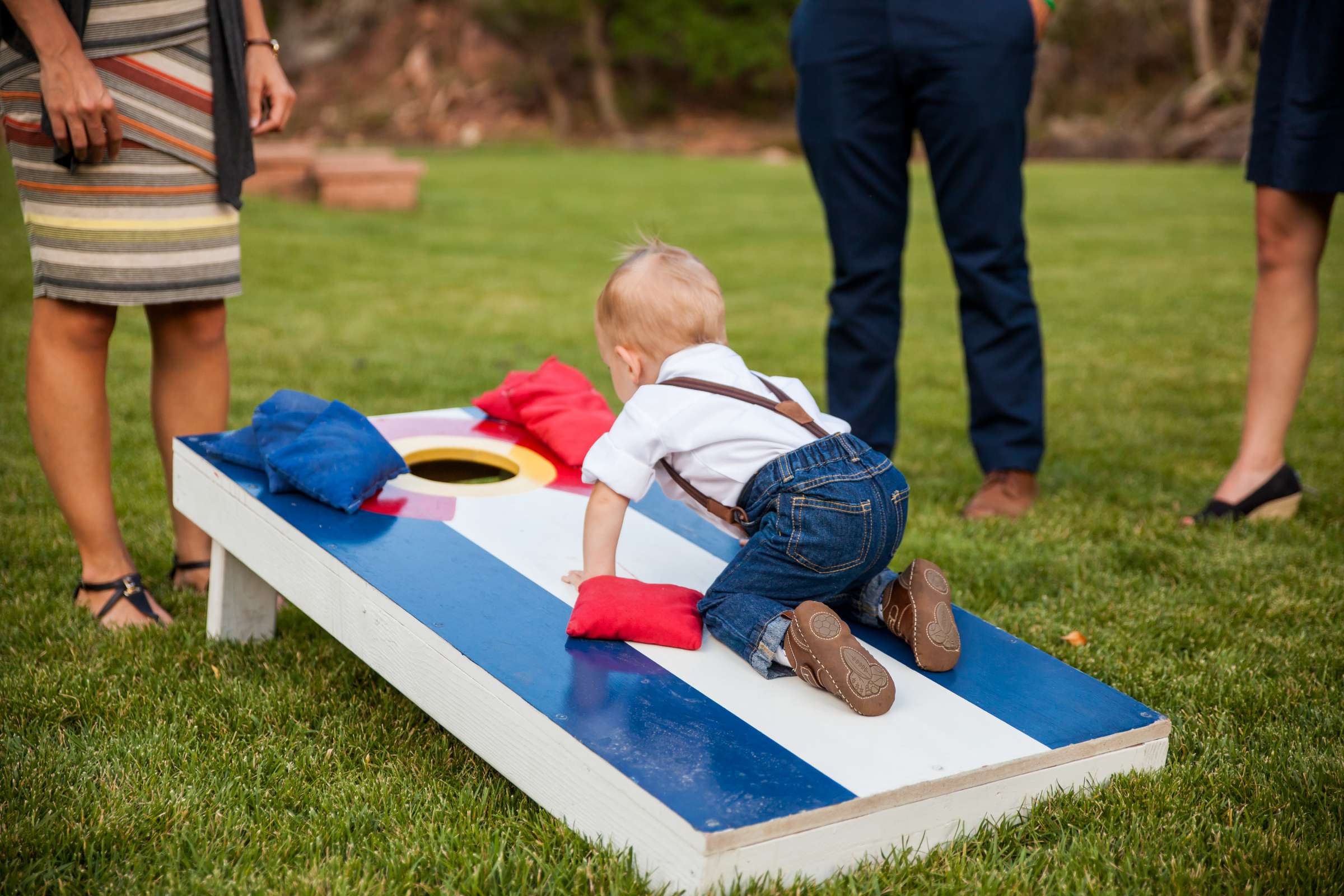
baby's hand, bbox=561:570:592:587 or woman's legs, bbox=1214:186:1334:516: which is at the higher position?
woman's legs, bbox=1214:186:1334:516

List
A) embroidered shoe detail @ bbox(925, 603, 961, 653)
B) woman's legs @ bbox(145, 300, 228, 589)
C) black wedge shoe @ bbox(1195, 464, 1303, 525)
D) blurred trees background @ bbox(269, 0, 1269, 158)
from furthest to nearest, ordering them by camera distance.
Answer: blurred trees background @ bbox(269, 0, 1269, 158)
black wedge shoe @ bbox(1195, 464, 1303, 525)
woman's legs @ bbox(145, 300, 228, 589)
embroidered shoe detail @ bbox(925, 603, 961, 653)

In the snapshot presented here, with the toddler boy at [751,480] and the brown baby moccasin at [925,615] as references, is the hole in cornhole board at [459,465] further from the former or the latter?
the brown baby moccasin at [925,615]

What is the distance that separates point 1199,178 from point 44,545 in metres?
11.8

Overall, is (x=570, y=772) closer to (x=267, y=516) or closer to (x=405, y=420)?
(x=267, y=516)

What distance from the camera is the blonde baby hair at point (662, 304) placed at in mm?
1919

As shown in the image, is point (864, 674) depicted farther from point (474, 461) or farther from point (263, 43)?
point (263, 43)

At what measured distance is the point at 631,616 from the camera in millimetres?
1760

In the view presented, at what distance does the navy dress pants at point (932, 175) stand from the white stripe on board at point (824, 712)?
48.9 inches

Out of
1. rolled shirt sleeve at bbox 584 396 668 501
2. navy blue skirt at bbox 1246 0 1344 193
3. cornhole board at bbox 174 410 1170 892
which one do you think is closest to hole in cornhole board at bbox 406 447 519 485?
cornhole board at bbox 174 410 1170 892

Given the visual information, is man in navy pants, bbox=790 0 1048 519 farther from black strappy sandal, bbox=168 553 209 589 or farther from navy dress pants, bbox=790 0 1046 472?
black strappy sandal, bbox=168 553 209 589

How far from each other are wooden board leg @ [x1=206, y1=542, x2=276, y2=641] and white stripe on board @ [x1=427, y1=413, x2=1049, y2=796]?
0.49 m

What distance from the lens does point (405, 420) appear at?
8.95 feet

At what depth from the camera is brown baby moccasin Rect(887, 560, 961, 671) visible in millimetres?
1781

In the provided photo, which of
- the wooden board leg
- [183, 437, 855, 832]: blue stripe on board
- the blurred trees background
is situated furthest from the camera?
the blurred trees background
